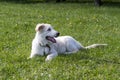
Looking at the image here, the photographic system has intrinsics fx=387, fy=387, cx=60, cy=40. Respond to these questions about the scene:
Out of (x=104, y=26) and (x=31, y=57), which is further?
(x=104, y=26)

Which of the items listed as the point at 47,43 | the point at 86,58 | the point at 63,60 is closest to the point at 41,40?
the point at 47,43

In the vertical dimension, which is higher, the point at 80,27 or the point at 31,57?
the point at 31,57

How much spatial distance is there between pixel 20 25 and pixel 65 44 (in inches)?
248

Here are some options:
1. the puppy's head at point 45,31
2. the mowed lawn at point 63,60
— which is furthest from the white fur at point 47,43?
the mowed lawn at point 63,60

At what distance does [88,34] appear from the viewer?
47.0 ft

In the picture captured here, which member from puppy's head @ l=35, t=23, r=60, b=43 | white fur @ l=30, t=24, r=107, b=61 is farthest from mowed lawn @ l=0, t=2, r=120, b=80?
puppy's head @ l=35, t=23, r=60, b=43

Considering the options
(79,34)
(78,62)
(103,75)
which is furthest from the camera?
(79,34)

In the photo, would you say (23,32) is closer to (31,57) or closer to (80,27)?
(80,27)

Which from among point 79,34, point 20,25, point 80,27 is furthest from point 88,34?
point 20,25

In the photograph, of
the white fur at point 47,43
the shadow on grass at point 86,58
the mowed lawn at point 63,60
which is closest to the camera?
the mowed lawn at point 63,60

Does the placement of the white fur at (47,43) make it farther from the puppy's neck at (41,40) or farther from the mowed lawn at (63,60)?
the mowed lawn at (63,60)

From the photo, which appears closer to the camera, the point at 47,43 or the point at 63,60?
the point at 63,60

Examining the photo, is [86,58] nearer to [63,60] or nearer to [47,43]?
[63,60]

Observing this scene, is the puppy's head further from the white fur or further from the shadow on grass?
the shadow on grass
